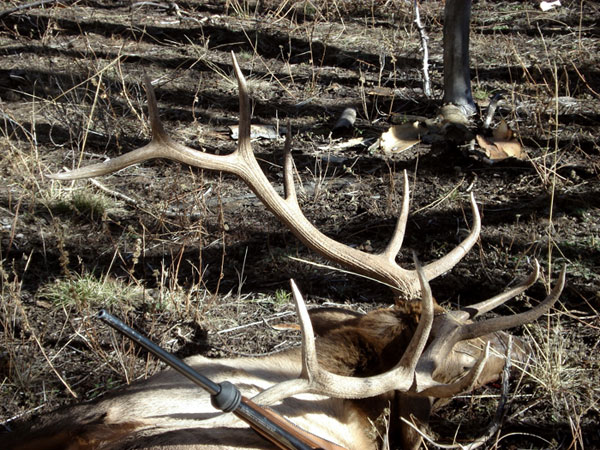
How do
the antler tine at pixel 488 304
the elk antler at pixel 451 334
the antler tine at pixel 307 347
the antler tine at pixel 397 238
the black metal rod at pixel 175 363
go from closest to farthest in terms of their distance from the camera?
the black metal rod at pixel 175 363
the antler tine at pixel 307 347
the elk antler at pixel 451 334
the antler tine at pixel 488 304
the antler tine at pixel 397 238

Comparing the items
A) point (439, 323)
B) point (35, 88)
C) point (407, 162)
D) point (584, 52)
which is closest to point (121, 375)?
point (439, 323)

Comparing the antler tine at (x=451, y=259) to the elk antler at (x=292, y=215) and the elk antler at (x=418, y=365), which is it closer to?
the elk antler at (x=292, y=215)

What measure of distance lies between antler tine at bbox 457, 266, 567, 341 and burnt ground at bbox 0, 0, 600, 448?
0.53 meters

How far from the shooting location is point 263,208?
4.73 meters

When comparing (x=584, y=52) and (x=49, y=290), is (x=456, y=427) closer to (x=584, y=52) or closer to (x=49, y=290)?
(x=49, y=290)

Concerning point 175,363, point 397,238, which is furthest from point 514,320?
point 175,363

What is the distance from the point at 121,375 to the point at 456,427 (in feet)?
5.31

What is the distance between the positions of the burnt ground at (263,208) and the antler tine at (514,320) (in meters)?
0.53

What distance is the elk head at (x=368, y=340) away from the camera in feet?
8.26

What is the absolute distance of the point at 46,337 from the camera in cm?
366

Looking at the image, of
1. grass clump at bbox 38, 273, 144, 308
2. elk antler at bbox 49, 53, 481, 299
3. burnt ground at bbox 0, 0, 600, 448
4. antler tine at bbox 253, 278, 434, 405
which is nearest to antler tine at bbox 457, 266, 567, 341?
antler tine at bbox 253, 278, 434, 405

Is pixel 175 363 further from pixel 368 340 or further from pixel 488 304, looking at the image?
pixel 488 304

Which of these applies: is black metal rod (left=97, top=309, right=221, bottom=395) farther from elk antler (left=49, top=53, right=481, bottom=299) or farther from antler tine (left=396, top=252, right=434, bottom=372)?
elk antler (left=49, top=53, right=481, bottom=299)

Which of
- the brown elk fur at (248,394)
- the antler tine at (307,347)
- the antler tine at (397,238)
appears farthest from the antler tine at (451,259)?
the antler tine at (307,347)
